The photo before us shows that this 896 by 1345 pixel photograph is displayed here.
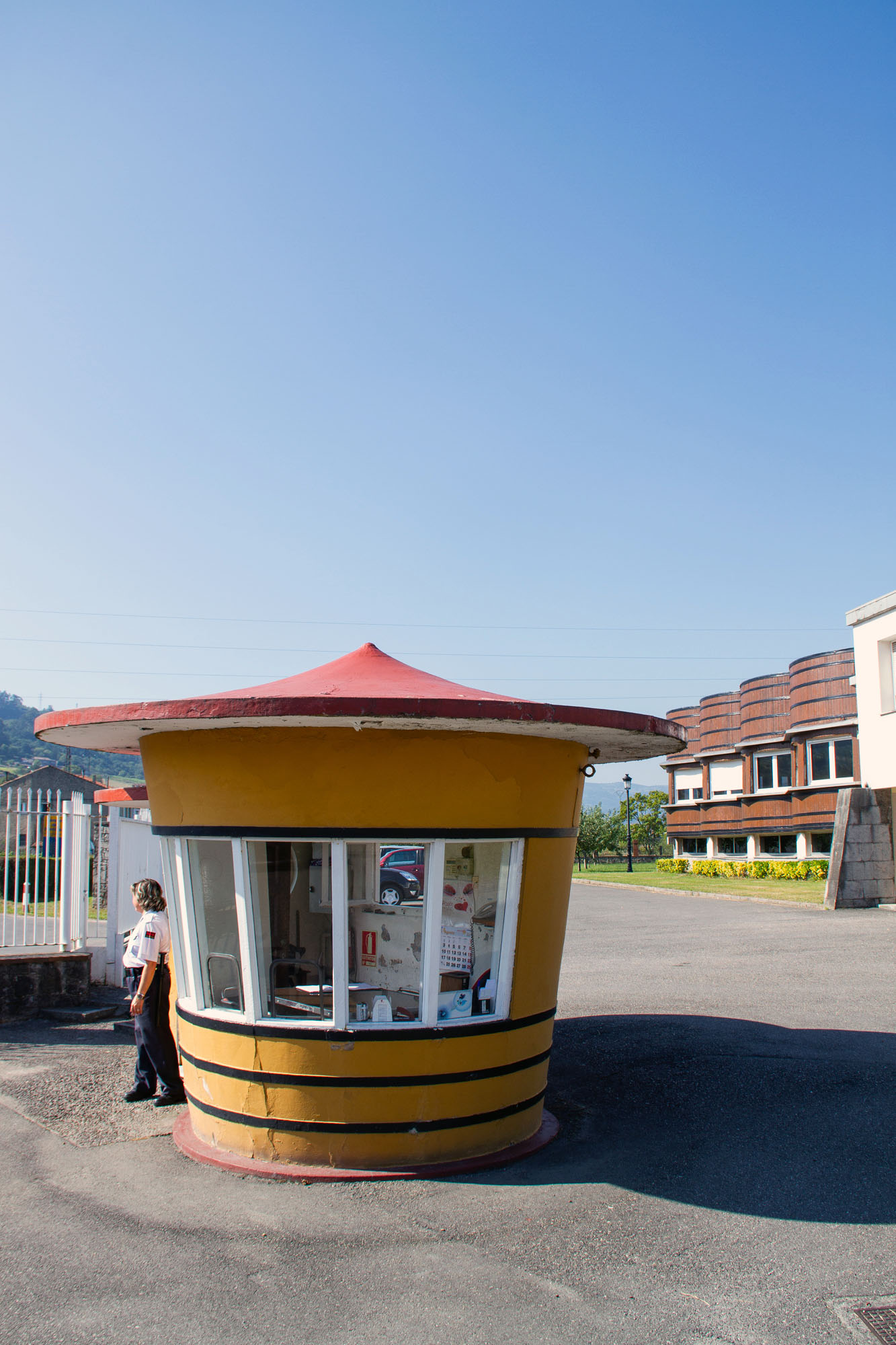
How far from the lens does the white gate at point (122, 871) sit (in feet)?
40.0

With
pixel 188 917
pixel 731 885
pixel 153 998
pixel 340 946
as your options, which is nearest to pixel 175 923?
pixel 188 917

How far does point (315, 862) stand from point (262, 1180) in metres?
2.37

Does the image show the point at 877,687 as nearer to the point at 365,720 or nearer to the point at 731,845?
the point at 365,720

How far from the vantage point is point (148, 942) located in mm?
7523

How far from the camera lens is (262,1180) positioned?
18.8 ft

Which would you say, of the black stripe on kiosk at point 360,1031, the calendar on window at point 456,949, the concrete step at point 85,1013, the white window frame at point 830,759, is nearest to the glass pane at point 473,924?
the calendar on window at point 456,949

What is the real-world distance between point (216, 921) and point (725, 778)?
140 feet

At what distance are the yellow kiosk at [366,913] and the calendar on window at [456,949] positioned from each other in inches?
0.4

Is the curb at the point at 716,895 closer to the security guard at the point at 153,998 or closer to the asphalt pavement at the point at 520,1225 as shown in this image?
the asphalt pavement at the point at 520,1225

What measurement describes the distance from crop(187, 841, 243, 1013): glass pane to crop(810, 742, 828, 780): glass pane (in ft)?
107

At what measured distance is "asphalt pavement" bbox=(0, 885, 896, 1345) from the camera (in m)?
4.16

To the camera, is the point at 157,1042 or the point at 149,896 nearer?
the point at 157,1042

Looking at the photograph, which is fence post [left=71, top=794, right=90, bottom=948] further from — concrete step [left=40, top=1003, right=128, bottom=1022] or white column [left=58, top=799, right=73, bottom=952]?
concrete step [left=40, top=1003, right=128, bottom=1022]

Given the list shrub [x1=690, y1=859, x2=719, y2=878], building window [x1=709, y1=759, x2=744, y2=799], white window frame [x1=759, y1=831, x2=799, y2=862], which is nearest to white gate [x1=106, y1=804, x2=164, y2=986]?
shrub [x1=690, y1=859, x2=719, y2=878]
